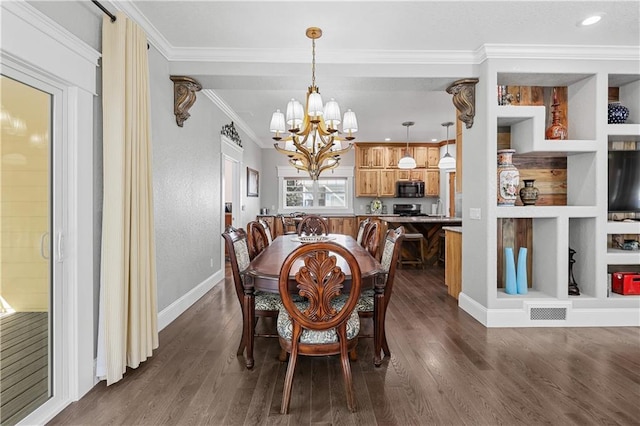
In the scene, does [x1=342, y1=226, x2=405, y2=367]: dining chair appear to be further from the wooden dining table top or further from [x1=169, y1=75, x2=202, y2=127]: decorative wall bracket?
[x1=169, y1=75, x2=202, y2=127]: decorative wall bracket

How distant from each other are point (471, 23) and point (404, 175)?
5.80m

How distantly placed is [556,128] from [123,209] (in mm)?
3963

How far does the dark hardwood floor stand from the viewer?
184 centimetres

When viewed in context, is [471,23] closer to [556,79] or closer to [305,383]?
[556,79]

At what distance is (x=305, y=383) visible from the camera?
2176mm

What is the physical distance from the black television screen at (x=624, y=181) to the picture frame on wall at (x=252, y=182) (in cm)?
567

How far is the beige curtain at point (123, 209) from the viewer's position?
214 centimetres

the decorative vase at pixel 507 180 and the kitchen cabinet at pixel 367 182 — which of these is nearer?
the decorative vase at pixel 507 180

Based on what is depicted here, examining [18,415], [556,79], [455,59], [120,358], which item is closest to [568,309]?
[556,79]

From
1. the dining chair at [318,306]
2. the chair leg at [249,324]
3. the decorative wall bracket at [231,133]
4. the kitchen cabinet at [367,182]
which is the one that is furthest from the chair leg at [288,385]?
the kitchen cabinet at [367,182]

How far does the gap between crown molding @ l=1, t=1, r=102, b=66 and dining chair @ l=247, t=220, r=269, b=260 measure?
186 cm

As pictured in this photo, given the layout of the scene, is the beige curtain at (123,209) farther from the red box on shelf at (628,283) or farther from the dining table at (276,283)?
the red box on shelf at (628,283)

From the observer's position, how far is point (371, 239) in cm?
333

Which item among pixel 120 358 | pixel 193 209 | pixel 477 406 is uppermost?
pixel 193 209
